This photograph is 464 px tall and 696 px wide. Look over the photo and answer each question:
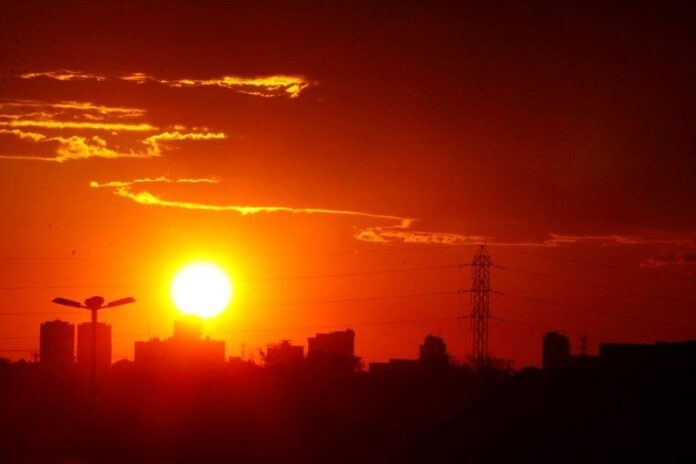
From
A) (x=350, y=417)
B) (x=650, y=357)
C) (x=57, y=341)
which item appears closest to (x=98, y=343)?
(x=57, y=341)

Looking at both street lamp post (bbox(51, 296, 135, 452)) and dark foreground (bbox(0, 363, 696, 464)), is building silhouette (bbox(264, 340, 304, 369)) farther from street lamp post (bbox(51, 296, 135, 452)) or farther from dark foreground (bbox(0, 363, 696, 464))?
street lamp post (bbox(51, 296, 135, 452))

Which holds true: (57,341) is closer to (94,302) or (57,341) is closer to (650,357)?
(94,302)

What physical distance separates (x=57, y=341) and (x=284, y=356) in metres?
42.2

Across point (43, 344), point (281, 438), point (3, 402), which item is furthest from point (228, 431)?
point (43, 344)

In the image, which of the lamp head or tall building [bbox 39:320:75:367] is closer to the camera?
the lamp head

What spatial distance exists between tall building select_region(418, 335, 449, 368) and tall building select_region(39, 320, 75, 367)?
46240mm

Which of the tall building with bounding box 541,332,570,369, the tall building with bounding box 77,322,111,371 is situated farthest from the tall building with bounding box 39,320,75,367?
the tall building with bounding box 541,332,570,369

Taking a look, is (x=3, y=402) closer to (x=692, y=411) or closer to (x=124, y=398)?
(x=124, y=398)

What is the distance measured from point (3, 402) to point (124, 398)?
10.8 meters

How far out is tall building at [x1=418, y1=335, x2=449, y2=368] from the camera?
11411 centimetres

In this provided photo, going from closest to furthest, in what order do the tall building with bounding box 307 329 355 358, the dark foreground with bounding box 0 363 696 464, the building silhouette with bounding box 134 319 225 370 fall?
the dark foreground with bounding box 0 363 696 464
the building silhouette with bounding box 134 319 225 370
the tall building with bounding box 307 329 355 358

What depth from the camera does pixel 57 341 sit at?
14612 cm

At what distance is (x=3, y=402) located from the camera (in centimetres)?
8725

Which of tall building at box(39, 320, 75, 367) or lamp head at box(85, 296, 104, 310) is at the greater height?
lamp head at box(85, 296, 104, 310)
